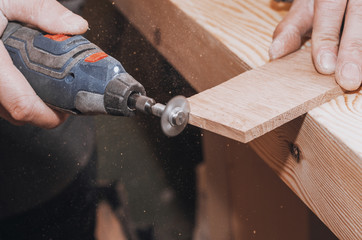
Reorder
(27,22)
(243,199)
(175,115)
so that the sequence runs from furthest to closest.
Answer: (243,199), (27,22), (175,115)

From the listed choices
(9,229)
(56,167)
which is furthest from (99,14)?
(9,229)

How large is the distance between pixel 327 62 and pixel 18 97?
53 cm

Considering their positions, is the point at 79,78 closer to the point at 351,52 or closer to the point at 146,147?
the point at 146,147

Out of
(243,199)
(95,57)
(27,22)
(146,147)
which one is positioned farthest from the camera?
(243,199)

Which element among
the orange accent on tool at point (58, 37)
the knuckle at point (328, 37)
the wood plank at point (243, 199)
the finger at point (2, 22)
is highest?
the finger at point (2, 22)

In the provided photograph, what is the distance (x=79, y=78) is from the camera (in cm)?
62

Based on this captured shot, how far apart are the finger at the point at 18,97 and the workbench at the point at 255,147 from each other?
0.25 metres

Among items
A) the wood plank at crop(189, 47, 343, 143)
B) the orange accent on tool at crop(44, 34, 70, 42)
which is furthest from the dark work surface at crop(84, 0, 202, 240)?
the wood plank at crop(189, 47, 343, 143)

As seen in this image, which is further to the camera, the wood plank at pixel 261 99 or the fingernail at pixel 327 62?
the fingernail at pixel 327 62

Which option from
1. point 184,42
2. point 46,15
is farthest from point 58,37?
point 184,42

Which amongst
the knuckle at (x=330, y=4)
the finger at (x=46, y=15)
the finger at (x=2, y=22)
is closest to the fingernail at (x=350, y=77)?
the knuckle at (x=330, y=4)

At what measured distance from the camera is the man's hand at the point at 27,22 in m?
0.69

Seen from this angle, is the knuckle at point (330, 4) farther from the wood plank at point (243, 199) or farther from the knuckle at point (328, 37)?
the wood plank at point (243, 199)

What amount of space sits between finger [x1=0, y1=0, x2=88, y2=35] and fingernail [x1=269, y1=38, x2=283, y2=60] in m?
0.33
